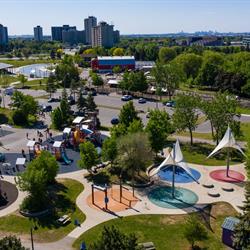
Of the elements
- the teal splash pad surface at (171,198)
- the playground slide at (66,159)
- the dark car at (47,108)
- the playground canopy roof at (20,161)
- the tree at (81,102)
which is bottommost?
the teal splash pad surface at (171,198)

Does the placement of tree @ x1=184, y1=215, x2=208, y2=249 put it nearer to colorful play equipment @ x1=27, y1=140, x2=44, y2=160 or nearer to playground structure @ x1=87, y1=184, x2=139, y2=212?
playground structure @ x1=87, y1=184, x2=139, y2=212

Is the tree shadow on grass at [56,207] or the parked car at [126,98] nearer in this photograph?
the tree shadow on grass at [56,207]

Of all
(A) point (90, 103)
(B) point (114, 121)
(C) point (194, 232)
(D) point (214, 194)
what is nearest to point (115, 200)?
(D) point (214, 194)

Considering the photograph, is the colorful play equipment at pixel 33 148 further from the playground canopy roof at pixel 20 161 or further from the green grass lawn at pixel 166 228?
the green grass lawn at pixel 166 228

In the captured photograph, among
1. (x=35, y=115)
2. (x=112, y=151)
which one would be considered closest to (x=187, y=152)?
(x=112, y=151)

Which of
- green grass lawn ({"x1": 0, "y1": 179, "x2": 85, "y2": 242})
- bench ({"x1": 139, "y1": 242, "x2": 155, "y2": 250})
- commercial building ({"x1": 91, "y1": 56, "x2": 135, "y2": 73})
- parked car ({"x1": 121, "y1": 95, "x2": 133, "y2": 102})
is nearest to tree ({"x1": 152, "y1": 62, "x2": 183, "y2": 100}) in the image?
parked car ({"x1": 121, "y1": 95, "x2": 133, "y2": 102})

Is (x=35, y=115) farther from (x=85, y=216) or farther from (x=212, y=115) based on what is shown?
(x=85, y=216)

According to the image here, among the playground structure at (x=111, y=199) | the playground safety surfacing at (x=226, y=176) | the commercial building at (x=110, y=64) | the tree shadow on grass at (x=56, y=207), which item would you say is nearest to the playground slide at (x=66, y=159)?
the tree shadow on grass at (x=56, y=207)
